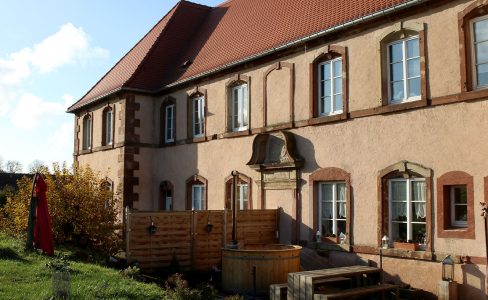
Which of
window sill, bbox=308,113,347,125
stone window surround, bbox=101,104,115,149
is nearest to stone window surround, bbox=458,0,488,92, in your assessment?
window sill, bbox=308,113,347,125

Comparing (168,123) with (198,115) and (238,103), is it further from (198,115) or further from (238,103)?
(238,103)

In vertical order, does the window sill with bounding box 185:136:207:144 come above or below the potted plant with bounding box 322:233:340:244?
above

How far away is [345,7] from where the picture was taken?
589 inches

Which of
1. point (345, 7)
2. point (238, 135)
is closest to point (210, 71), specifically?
point (238, 135)

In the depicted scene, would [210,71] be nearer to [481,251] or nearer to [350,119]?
[350,119]

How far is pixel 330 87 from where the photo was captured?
48.6 ft

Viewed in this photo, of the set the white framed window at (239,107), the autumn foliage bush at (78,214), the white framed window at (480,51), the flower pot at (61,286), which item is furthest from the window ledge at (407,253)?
the autumn foliage bush at (78,214)

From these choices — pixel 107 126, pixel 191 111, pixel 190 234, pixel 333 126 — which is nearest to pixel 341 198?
pixel 333 126

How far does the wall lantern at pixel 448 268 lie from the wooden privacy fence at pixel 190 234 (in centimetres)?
536

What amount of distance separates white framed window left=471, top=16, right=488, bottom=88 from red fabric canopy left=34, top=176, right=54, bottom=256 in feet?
35.5

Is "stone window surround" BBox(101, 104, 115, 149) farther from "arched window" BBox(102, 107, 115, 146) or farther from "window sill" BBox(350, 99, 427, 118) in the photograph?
"window sill" BBox(350, 99, 427, 118)

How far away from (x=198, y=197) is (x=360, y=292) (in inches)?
388

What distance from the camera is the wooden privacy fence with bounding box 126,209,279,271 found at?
13789 mm

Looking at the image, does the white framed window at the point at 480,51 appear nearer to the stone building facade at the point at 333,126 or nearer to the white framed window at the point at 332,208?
the stone building facade at the point at 333,126
